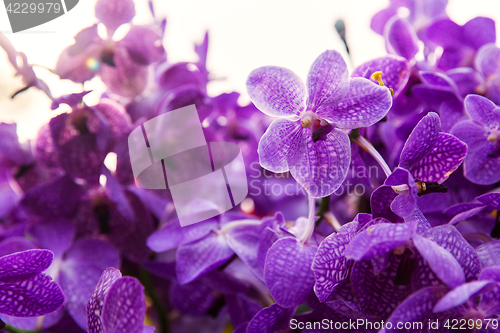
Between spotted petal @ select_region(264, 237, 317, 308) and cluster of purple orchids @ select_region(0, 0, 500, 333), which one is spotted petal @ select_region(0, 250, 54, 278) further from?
spotted petal @ select_region(264, 237, 317, 308)

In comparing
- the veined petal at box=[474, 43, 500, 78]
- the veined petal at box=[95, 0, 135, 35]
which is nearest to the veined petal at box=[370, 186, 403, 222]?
the veined petal at box=[474, 43, 500, 78]

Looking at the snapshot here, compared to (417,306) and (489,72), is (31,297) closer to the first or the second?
(417,306)

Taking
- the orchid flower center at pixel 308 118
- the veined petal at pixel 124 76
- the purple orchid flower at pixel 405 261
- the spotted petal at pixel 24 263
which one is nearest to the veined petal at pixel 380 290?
the purple orchid flower at pixel 405 261

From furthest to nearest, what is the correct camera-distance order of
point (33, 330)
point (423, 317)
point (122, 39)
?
point (122, 39) < point (33, 330) < point (423, 317)

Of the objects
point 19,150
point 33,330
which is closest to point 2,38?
point 19,150

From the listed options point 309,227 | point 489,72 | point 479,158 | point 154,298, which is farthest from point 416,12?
point 154,298

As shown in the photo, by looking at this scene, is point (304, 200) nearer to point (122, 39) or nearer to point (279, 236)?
point (279, 236)

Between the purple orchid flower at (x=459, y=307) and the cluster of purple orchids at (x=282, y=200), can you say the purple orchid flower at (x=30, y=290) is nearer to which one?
the cluster of purple orchids at (x=282, y=200)
